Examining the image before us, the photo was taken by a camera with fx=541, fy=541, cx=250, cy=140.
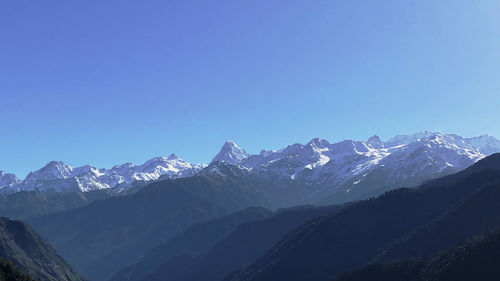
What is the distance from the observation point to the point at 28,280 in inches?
7859

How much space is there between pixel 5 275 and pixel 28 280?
27.3ft

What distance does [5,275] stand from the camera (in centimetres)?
19850
